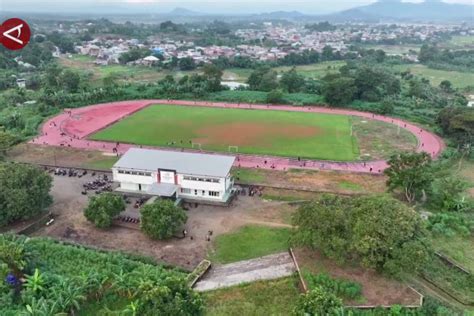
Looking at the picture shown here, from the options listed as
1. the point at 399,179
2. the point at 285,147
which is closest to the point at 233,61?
the point at 285,147

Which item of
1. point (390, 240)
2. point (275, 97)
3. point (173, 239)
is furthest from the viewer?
point (275, 97)

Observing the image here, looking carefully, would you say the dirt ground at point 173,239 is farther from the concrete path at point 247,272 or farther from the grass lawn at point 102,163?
the grass lawn at point 102,163

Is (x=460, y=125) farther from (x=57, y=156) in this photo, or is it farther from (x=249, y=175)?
(x=57, y=156)

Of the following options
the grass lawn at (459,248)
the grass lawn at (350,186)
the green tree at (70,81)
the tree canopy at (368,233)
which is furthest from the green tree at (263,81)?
the tree canopy at (368,233)

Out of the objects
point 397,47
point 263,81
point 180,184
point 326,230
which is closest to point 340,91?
point 263,81

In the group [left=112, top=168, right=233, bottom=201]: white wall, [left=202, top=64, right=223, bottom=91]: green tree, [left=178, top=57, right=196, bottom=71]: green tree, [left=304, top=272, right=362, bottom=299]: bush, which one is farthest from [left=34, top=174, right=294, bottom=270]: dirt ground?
[left=178, top=57, right=196, bottom=71]: green tree
